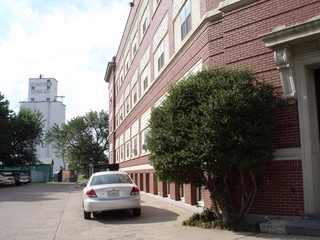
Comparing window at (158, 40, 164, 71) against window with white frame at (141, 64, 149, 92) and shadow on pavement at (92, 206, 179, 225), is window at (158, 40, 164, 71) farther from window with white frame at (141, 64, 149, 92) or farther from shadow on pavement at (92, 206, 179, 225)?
shadow on pavement at (92, 206, 179, 225)

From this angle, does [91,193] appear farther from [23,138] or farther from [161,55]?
[23,138]

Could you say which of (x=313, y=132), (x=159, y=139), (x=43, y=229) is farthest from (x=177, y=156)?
(x=43, y=229)

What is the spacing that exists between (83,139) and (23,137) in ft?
71.3

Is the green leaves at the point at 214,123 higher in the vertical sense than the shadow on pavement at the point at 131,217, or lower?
higher

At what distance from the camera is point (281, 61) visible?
8273mm

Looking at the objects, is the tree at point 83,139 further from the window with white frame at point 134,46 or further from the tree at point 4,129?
the window with white frame at point 134,46

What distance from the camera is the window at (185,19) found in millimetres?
13862

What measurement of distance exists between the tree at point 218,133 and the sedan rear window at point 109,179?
10.7 ft

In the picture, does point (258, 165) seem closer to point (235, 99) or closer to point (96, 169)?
point (235, 99)

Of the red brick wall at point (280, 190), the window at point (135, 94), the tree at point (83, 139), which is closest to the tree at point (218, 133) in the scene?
the red brick wall at point (280, 190)

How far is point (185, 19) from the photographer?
46.9 feet

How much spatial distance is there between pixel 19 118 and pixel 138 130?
33240 mm

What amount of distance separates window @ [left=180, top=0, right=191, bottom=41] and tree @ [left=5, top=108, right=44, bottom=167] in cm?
4077

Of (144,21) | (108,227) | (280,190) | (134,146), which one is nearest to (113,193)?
(108,227)
